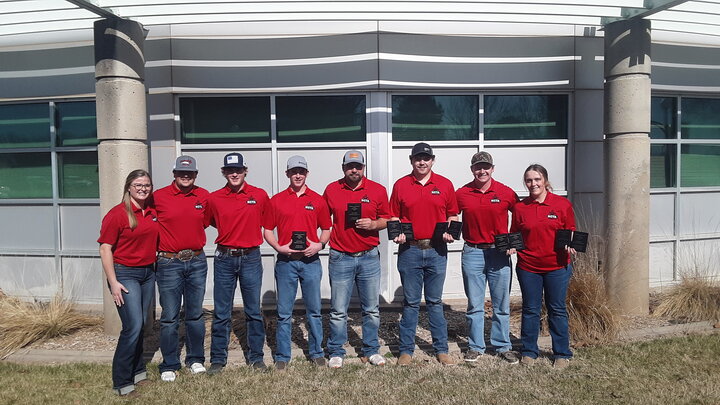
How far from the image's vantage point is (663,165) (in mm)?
8422

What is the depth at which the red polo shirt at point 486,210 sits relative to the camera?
508 centimetres

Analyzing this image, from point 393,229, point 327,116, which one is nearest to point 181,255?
point 393,229

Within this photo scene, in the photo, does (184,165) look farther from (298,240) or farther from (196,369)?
(196,369)

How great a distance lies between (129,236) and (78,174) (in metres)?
4.23

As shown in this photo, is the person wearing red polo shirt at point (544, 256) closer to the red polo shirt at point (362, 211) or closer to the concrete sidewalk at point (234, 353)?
the concrete sidewalk at point (234, 353)

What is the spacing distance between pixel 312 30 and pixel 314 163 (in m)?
1.96

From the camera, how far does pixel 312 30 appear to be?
24.2 feet

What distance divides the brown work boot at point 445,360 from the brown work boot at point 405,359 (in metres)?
0.31

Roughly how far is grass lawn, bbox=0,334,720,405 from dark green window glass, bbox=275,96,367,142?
12.0 feet

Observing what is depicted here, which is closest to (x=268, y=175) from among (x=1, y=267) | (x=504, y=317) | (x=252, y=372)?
(x=252, y=372)

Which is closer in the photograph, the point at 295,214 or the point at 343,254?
the point at 295,214

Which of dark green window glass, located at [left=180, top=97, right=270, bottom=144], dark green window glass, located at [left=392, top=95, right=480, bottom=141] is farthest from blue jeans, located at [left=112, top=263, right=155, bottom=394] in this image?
dark green window glass, located at [left=392, top=95, right=480, bottom=141]

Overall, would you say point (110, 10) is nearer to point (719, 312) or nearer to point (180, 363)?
point (180, 363)

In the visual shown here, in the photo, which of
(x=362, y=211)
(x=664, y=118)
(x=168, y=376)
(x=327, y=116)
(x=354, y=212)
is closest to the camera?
(x=168, y=376)
